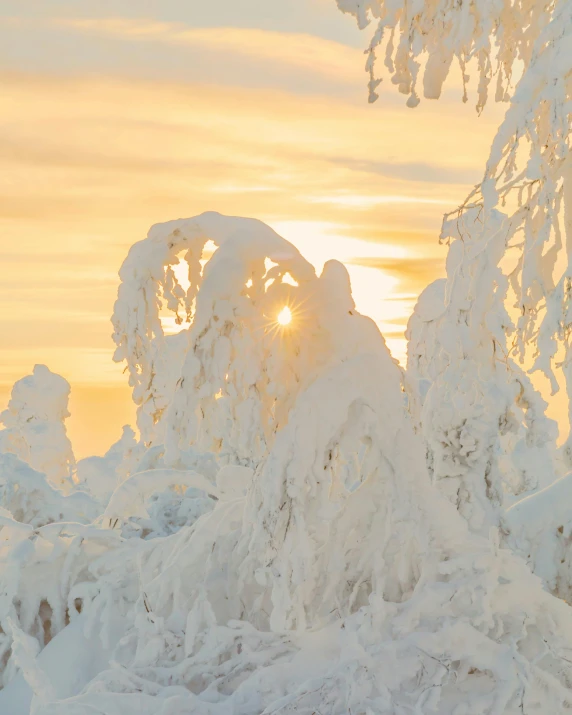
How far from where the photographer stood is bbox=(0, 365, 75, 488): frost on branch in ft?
80.3

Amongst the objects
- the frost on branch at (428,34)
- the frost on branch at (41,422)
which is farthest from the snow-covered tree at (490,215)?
the frost on branch at (41,422)

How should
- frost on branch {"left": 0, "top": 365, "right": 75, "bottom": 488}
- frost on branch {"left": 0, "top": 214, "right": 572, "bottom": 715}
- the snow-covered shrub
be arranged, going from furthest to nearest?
frost on branch {"left": 0, "top": 365, "right": 75, "bottom": 488}
the snow-covered shrub
frost on branch {"left": 0, "top": 214, "right": 572, "bottom": 715}

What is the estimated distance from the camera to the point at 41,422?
2466 cm

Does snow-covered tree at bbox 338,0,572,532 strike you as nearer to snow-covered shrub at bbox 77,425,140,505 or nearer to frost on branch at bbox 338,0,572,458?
frost on branch at bbox 338,0,572,458

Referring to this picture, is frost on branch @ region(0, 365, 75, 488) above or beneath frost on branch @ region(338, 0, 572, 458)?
beneath

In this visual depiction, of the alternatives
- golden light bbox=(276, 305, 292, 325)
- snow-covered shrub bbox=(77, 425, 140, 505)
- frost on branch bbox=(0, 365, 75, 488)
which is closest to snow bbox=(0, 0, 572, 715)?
golden light bbox=(276, 305, 292, 325)

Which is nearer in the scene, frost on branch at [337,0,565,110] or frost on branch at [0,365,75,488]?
frost on branch at [337,0,565,110]

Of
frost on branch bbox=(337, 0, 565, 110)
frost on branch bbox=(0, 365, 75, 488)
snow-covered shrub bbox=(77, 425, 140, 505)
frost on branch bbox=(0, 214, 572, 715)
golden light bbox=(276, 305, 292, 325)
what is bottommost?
snow-covered shrub bbox=(77, 425, 140, 505)

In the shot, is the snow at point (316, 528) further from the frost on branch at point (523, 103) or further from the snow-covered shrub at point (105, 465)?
the snow-covered shrub at point (105, 465)

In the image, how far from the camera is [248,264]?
529cm

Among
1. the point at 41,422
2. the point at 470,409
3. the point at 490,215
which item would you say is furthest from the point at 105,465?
the point at 490,215

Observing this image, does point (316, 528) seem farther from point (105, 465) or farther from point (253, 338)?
point (105, 465)

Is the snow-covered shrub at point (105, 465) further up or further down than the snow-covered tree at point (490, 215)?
further down

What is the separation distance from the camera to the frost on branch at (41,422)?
80.3 ft
